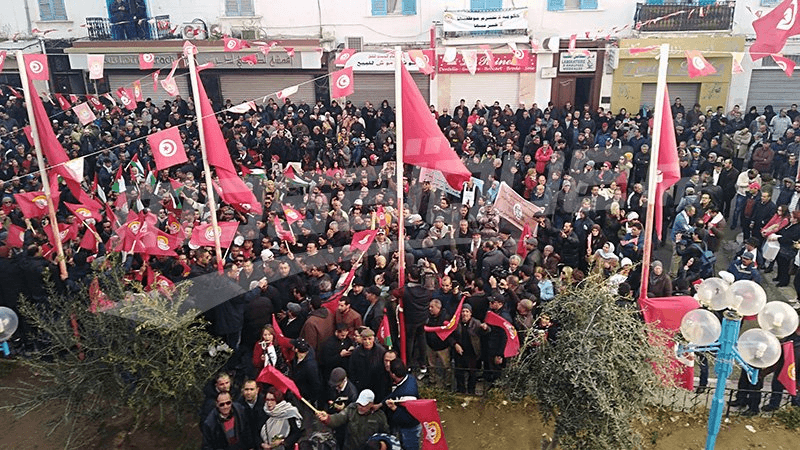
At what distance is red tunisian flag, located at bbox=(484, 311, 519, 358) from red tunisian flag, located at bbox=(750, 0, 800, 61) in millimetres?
7588

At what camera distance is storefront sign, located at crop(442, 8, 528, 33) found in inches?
806

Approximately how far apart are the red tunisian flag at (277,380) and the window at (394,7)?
17.3m

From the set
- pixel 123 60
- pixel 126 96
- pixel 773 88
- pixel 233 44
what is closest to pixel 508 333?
pixel 126 96

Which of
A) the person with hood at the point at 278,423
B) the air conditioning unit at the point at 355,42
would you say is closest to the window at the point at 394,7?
the air conditioning unit at the point at 355,42

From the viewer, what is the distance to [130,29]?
74.8 ft

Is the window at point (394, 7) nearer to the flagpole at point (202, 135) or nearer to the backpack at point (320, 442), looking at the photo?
the flagpole at point (202, 135)

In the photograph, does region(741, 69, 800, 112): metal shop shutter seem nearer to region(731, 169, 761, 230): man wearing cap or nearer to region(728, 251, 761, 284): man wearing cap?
region(731, 169, 761, 230): man wearing cap

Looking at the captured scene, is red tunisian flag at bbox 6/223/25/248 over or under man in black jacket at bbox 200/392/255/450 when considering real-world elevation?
over

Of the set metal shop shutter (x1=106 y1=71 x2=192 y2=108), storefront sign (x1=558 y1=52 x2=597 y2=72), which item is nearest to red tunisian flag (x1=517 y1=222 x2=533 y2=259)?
storefront sign (x1=558 y1=52 x2=597 y2=72)

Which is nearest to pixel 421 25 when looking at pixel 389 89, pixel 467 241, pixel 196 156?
pixel 389 89

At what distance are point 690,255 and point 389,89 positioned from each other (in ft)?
51.1

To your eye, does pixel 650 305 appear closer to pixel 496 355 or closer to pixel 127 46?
pixel 496 355

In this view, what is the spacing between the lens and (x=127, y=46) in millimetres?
22578

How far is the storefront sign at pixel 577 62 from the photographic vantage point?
2114 cm
